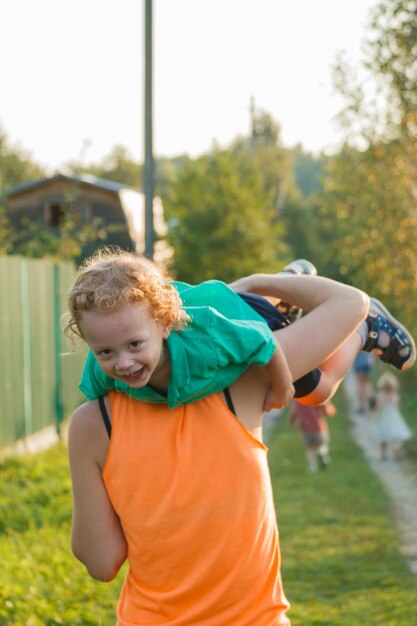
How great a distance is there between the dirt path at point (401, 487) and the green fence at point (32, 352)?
3393mm

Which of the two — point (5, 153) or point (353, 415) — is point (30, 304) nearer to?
point (353, 415)

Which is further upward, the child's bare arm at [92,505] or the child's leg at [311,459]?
the child's bare arm at [92,505]

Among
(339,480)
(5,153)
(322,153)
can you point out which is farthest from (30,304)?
(5,153)

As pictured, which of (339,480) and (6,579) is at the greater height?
(6,579)

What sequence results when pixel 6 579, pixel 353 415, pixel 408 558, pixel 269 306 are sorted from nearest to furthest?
pixel 269 306 < pixel 6 579 < pixel 408 558 < pixel 353 415

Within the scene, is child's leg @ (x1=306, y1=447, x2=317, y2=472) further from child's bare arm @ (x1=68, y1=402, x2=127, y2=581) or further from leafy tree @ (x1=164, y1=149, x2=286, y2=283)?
leafy tree @ (x1=164, y1=149, x2=286, y2=283)

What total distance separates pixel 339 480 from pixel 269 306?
8.73 meters

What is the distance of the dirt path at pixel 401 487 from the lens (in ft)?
26.5

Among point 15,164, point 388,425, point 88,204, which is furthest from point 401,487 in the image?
point 15,164

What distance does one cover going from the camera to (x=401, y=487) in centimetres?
1077

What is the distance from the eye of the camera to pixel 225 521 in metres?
2.23

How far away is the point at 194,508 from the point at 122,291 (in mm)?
501

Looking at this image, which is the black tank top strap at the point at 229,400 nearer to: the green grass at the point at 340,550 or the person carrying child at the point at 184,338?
the person carrying child at the point at 184,338

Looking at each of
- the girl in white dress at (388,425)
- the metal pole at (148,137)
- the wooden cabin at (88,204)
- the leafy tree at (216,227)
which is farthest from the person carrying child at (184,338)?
the wooden cabin at (88,204)
